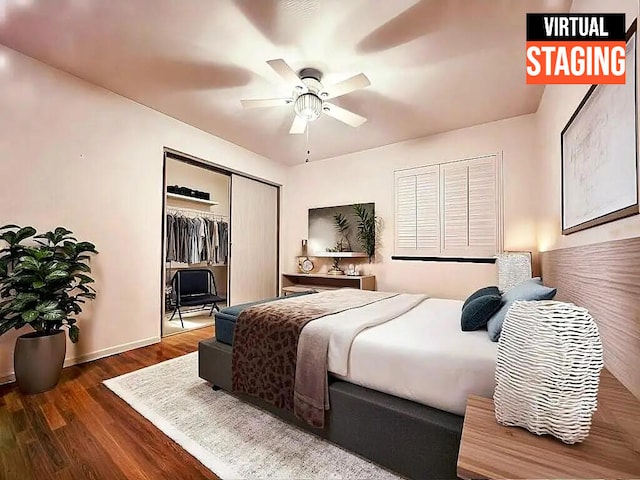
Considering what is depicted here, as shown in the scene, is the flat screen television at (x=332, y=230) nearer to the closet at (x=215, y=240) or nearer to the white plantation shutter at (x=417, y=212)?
the white plantation shutter at (x=417, y=212)

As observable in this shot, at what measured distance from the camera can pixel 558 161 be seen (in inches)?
92.8

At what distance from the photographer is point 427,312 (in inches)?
92.2

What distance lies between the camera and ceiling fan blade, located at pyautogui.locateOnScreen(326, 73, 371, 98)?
2.29 meters

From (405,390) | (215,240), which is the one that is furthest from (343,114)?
(215,240)

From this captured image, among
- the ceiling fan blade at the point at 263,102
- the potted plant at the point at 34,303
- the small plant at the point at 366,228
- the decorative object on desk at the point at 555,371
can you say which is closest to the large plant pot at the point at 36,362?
the potted plant at the point at 34,303

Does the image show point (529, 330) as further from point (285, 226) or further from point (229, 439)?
point (285, 226)

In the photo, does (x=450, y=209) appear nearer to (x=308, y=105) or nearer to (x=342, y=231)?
(x=342, y=231)

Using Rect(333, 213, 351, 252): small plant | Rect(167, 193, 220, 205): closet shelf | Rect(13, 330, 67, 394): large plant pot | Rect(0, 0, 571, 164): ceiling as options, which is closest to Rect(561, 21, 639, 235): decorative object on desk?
Rect(0, 0, 571, 164): ceiling

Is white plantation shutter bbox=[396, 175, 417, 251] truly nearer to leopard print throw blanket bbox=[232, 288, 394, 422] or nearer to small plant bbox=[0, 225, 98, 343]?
leopard print throw blanket bbox=[232, 288, 394, 422]

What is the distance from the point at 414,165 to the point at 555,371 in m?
3.76

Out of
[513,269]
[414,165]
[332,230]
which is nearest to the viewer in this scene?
[513,269]

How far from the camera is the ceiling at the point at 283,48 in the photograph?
1.96m

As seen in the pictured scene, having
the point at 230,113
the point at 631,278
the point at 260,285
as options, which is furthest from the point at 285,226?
the point at 631,278

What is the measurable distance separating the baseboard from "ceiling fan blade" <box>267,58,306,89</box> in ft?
10.3
